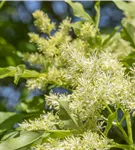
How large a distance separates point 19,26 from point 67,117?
48.3 inches

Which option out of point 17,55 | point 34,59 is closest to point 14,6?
point 17,55

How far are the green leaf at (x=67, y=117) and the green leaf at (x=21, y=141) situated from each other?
0.21 feet

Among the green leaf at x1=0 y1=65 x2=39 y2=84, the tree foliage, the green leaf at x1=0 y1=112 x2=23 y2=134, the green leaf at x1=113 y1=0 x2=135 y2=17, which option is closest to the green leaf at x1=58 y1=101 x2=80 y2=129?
the tree foliage

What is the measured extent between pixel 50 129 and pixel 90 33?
0.30m

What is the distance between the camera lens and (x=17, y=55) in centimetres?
171

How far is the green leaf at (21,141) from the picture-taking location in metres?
1.00

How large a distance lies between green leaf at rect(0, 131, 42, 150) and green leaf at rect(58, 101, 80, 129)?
0.06 m

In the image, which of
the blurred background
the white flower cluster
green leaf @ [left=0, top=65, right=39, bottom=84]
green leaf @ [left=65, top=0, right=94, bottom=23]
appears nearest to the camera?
the white flower cluster

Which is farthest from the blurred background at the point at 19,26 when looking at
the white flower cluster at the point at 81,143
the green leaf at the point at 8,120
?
the white flower cluster at the point at 81,143

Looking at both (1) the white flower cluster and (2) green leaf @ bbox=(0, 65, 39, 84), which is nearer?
(1) the white flower cluster

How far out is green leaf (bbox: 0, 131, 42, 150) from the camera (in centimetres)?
100

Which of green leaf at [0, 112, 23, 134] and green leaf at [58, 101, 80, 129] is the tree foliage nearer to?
green leaf at [58, 101, 80, 129]

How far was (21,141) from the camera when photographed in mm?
1013

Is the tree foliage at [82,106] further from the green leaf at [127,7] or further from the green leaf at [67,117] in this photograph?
the green leaf at [127,7]
